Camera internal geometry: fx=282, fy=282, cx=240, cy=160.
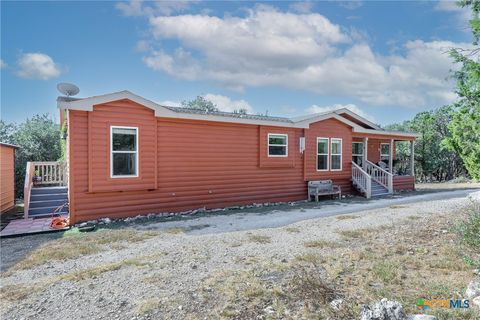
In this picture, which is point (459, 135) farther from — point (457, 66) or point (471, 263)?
point (471, 263)

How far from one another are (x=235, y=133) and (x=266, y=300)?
708cm

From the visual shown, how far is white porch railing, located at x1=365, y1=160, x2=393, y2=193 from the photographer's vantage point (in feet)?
42.0

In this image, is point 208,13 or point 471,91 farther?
point 208,13

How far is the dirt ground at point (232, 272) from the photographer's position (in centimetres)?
281

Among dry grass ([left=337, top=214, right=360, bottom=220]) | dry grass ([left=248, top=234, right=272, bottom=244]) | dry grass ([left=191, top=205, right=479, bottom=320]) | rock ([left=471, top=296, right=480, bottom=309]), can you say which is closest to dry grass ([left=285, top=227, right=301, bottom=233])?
dry grass ([left=248, top=234, right=272, bottom=244])

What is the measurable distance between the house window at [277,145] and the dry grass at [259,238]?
200 inches

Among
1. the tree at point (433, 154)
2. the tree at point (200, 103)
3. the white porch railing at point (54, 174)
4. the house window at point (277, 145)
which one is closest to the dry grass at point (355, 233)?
the house window at point (277, 145)

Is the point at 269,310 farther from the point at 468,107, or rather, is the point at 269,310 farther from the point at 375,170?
the point at 375,170

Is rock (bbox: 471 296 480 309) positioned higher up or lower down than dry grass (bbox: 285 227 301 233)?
higher up

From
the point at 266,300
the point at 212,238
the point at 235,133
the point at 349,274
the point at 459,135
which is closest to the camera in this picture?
the point at 266,300

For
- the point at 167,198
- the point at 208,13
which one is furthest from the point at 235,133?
the point at 208,13

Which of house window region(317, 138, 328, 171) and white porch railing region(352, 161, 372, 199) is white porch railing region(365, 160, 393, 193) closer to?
white porch railing region(352, 161, 372, 199)

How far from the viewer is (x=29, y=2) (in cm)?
812

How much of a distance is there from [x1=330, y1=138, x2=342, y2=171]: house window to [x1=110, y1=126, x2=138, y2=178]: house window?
798 centimetres
